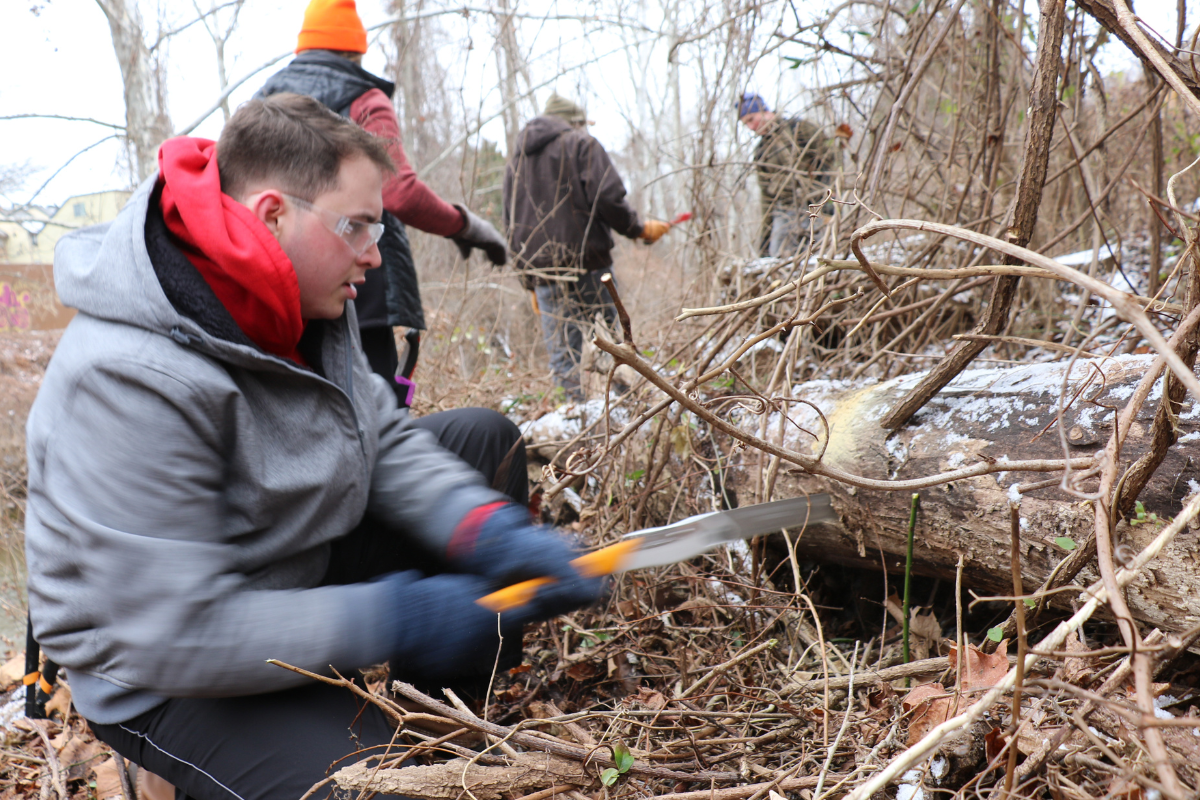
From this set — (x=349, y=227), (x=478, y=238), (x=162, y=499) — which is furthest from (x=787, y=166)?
(x=162, y=499)

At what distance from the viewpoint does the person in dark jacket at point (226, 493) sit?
123cm

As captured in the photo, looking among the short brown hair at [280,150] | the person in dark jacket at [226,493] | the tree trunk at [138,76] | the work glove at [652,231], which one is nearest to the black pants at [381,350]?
the person in dark jacket at [226,493]

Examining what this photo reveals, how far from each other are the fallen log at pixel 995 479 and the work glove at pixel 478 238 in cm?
169

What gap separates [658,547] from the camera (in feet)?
4.65

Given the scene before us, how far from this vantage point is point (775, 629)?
202 cm

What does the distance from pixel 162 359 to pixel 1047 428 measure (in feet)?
5.29

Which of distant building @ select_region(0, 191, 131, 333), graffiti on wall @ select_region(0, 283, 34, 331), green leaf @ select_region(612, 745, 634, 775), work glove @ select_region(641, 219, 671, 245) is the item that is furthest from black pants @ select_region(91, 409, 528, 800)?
graffiti on wall @ select_region(0, 283, 34, 331)

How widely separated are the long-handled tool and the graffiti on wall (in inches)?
251

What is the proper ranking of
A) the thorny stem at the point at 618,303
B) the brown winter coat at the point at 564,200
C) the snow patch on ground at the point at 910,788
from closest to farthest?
the thorny stem at the point at 618,303, the snow patch on ground at the point at 910,788, the brown winter coat at the point at 564,200

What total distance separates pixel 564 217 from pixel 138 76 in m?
5.01

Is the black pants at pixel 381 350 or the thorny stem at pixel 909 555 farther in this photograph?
the black pants at pixel 381 350

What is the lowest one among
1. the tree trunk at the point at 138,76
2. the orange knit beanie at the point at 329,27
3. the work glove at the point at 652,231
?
the work glove at the point at 652,231

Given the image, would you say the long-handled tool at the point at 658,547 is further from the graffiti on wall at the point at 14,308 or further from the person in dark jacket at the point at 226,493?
the graffiti on wall at the point at 14,308

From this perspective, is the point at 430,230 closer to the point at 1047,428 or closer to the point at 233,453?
the point at 233,453
